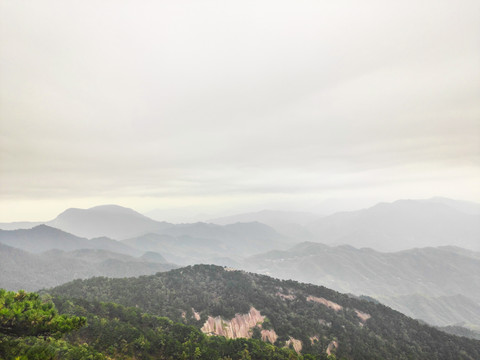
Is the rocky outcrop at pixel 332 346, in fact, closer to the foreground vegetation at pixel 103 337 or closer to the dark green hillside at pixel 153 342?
the foreground vegetation at pixel 103 337

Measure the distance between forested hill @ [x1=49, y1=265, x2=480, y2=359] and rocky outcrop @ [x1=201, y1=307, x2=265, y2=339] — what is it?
1.50 feet

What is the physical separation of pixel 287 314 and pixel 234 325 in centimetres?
3046

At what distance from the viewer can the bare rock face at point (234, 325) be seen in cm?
10794

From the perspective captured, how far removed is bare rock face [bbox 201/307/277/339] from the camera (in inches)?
4250

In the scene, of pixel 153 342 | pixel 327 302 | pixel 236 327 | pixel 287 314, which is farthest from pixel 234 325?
pixel 327 302

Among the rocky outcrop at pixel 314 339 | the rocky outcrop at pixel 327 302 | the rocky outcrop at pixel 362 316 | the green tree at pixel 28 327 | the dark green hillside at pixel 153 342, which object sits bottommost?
the rocky outcrop at pixel 362 316

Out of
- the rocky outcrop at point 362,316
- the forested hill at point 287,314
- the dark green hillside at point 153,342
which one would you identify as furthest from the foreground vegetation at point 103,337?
the rocky outcrop at point 362,316

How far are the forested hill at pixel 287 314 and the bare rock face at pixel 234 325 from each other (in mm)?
456

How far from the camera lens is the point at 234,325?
114m

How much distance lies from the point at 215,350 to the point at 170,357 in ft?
40.4

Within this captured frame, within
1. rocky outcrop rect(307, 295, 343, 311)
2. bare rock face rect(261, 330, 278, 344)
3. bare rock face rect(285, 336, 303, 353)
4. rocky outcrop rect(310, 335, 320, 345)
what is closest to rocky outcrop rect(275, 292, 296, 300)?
rocky outcrop rect(307, 295, 343, 311)

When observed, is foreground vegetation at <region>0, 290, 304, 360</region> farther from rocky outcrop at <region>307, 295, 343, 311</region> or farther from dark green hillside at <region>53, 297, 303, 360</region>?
rocky outcrop at <region>307, 295, 343, 311</region>

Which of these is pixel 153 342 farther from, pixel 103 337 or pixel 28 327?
pixel 28 327

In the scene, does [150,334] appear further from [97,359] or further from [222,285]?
[222,285]
